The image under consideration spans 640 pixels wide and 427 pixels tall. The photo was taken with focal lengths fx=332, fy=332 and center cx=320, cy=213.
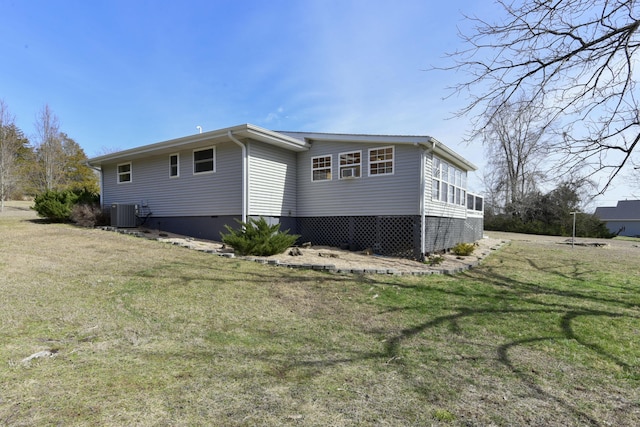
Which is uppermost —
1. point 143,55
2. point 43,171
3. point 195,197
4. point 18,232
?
point 143,55

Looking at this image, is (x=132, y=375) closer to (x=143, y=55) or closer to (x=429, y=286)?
(x=429, y=286)

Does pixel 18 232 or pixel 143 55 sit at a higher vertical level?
pixel 143 55

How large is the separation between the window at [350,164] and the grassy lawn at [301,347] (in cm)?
468

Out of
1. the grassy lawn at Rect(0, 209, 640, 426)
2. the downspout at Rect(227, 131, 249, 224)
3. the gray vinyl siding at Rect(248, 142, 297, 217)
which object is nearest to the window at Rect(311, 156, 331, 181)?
the gray vinyl siding at Rect(248, 142, 297, 217)

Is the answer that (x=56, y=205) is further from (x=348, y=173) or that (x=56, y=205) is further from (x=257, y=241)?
(x=348, y=173)

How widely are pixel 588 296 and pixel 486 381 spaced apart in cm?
486

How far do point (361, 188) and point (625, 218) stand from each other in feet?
162

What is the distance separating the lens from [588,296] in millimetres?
6312

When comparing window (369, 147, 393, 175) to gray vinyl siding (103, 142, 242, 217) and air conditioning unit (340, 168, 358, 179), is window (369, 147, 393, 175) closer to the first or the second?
air conditioning unit (340, 168, 358, 179)

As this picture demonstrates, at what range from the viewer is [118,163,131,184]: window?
14.1m

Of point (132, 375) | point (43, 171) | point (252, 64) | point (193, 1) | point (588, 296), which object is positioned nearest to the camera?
point (132, 375)

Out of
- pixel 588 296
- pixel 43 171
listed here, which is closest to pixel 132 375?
pixel 588 296

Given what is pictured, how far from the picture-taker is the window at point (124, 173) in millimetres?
14125

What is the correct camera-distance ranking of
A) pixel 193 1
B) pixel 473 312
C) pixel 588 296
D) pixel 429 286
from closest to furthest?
pixel 473 312, pixel 588 296, pixel 429 286, pixel 193 1
